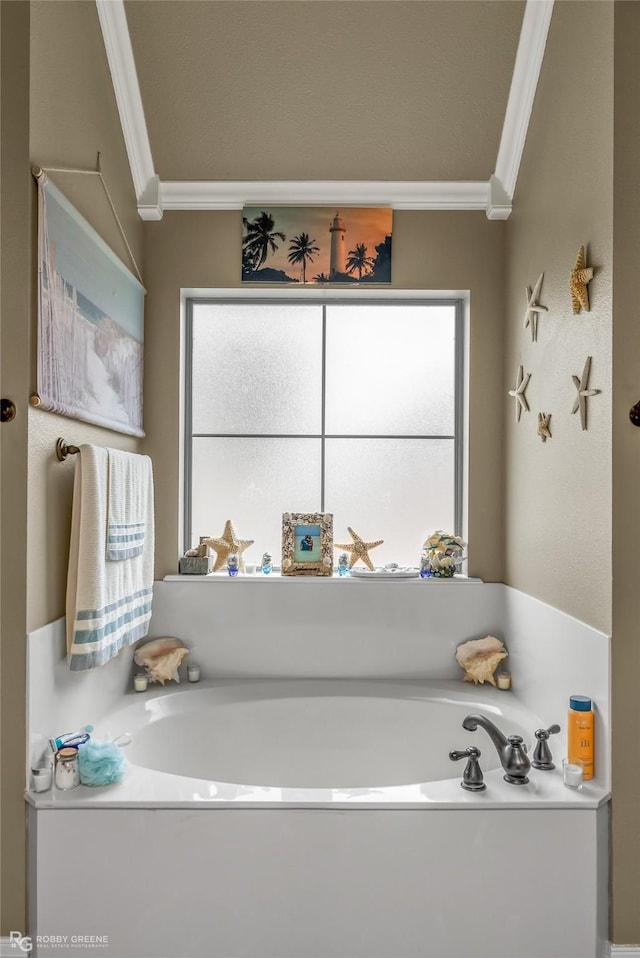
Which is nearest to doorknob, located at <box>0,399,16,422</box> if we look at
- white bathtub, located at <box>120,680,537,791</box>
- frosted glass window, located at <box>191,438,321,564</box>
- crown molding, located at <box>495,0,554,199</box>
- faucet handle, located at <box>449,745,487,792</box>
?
white bathtub, located at <box>120,680,537,791</box>

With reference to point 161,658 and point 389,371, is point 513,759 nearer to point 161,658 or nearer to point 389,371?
point 161,658

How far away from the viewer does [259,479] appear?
297 centimetres

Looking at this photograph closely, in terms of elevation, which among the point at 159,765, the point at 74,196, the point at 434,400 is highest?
the point at 74,196

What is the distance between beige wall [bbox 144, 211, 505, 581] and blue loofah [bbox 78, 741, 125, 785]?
41.1 inches

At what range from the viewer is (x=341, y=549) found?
111 inches

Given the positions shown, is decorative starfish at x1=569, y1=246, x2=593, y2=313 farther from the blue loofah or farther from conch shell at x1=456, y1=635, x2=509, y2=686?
the blue loofah

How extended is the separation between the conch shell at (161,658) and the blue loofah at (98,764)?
2.51ft

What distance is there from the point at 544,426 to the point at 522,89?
1192 mm

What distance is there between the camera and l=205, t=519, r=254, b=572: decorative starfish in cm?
279

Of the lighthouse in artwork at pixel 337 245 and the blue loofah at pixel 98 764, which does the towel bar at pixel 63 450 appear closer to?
the blue loofah at pixel 98 764

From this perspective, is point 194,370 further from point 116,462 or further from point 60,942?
point 60,942

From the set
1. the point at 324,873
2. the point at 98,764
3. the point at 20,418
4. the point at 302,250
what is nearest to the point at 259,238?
the point at 302,250

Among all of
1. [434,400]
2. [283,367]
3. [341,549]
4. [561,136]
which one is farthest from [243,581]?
[561,136]

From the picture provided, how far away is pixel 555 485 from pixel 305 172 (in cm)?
152
